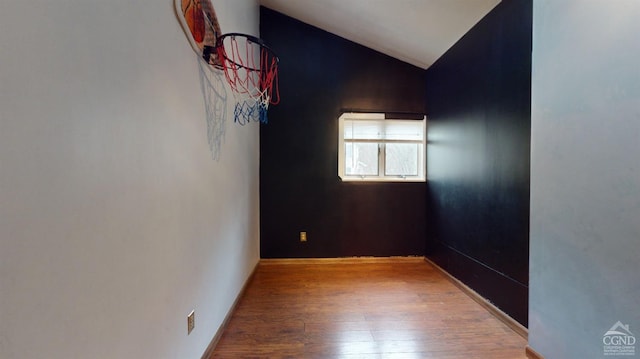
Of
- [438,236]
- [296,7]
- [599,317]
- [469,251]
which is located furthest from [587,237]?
[296,7]

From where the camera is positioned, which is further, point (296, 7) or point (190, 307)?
point (296, 7)

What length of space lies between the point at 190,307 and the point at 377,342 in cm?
132

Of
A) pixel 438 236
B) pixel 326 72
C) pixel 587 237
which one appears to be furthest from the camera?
pixel 326 72

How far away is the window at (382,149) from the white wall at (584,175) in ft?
6.44

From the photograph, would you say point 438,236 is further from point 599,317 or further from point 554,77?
point 554,77

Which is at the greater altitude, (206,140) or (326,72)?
(326,72)

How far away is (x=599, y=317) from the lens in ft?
4.24

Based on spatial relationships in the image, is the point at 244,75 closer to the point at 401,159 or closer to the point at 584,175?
the point at 401,159

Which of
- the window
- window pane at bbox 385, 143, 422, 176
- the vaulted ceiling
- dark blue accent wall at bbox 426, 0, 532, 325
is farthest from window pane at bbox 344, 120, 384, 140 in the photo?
the vaulted ceiling

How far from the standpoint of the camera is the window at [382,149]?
11.7 feet

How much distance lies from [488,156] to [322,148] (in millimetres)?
1903

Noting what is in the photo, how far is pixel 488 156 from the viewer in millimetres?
2271

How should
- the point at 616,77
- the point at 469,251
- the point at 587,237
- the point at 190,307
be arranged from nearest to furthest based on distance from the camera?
the point at 616,77
the point at 587,237
the point at 190,307
the point at 469,251

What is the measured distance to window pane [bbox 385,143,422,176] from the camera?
3.64 metres
